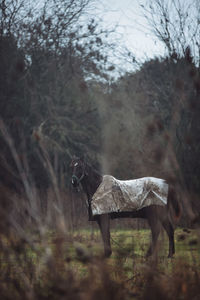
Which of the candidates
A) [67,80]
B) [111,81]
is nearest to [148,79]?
[111,81]

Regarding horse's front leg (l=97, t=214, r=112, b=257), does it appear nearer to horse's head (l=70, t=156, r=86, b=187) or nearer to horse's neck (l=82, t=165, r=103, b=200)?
horse's neck (l=82, t=165, r=103, b=200)

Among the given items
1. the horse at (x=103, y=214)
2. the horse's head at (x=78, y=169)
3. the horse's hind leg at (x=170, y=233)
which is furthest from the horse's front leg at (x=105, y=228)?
the horse's hind leg at (x=170, y=233)

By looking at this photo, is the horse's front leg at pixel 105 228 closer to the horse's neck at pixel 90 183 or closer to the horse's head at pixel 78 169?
the horse's neck at pixel 90 183

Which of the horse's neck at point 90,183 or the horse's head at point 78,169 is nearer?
the horse's head at point 78,169

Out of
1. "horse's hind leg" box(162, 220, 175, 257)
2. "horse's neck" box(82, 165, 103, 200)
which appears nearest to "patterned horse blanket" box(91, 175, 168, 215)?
"horse's neck" box(82, 165, 103, 200)

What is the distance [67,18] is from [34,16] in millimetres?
1152

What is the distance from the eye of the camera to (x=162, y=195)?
24.4 ft

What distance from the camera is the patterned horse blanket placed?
7.07m

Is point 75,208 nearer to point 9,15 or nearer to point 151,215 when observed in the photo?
point 151,215

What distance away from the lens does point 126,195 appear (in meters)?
7.21

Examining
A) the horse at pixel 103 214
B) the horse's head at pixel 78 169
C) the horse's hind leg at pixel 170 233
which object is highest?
the horse's head at pixel 78 169

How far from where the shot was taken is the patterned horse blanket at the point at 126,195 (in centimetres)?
707

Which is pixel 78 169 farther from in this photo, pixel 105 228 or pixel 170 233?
pixel 170 233

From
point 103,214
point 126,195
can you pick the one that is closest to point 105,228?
point 103,214
